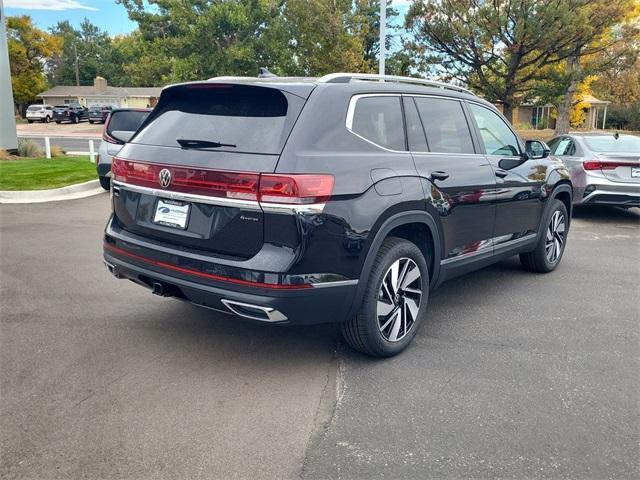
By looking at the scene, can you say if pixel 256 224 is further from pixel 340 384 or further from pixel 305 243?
pixel 340 384

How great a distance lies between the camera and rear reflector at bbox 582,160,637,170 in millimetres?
9125

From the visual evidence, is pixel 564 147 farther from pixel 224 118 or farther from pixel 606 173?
pixel 224 118

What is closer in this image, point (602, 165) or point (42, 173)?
point (602, 165)

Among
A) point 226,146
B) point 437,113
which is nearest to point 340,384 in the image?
point 226,146

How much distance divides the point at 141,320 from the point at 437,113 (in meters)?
2.88

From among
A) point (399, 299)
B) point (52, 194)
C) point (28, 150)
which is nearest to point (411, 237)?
point (399, 299)

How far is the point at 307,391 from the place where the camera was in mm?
3471

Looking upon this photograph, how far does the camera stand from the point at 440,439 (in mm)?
2979

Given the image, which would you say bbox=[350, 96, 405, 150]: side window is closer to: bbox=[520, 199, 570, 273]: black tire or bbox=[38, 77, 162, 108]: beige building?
bbox=[520, 199, 570, 273]: black tire

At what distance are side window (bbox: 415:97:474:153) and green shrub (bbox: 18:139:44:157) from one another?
14424mm

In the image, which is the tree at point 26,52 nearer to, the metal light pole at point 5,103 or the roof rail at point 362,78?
the metal light pole at point 5,103

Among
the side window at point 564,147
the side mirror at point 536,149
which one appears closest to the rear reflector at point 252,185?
the side mirror at point 536,149

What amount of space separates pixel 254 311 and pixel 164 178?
3.40 ft

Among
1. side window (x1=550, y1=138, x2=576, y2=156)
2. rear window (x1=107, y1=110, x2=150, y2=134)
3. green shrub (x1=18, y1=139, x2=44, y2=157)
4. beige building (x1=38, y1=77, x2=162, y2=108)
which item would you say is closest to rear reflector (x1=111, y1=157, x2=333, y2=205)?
side window (x1=550, y1=138, x2=576, y2=156)
